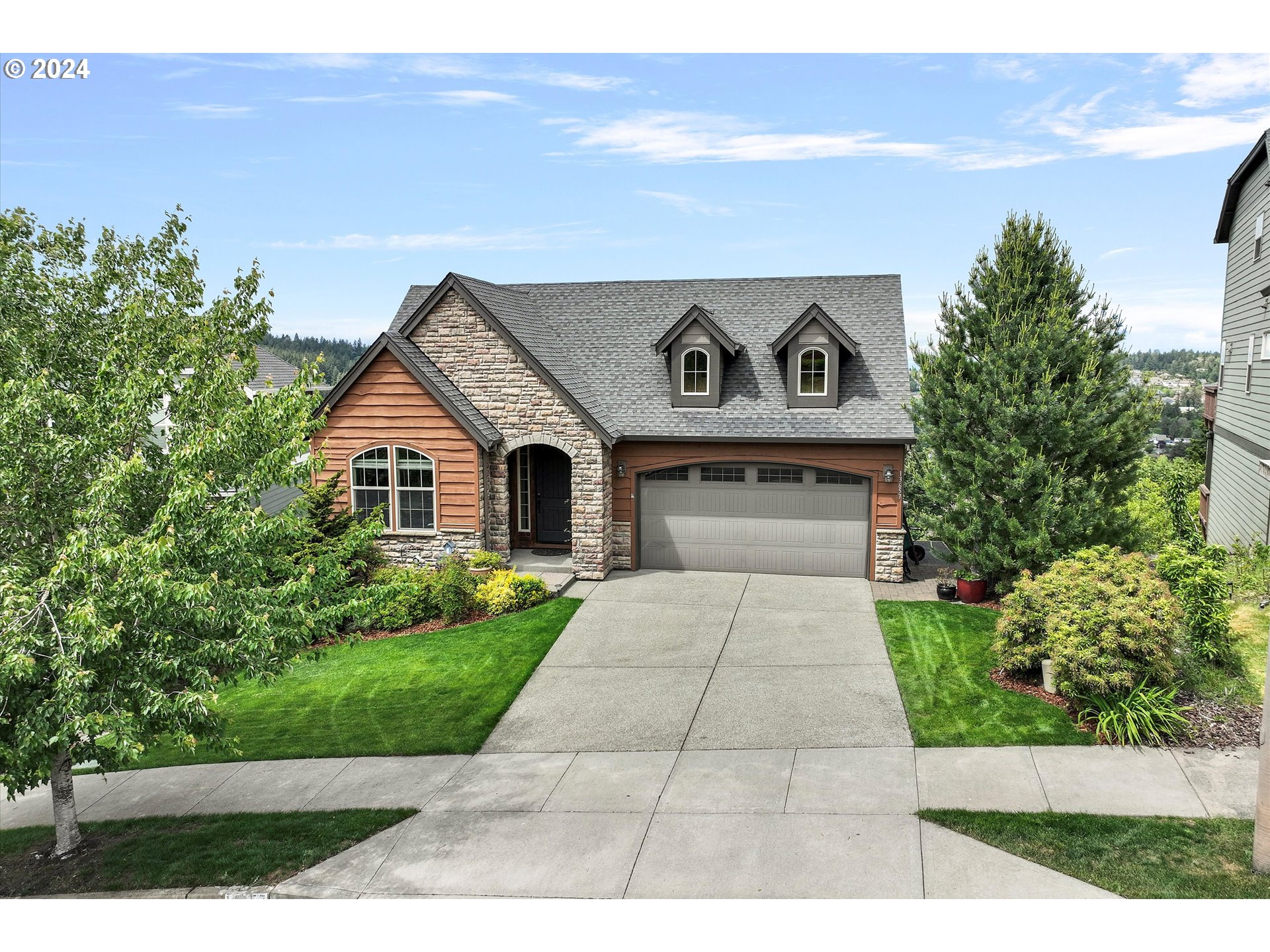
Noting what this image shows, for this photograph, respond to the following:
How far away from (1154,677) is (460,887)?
8971mm

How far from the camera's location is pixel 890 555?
19.2m

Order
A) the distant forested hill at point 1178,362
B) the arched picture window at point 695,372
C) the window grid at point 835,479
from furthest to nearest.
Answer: the distant forested hill at point 1178,362
the arched picture window at point 695,372
the window grid at point 835,479

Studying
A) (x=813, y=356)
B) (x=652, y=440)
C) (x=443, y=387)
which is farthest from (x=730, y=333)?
(x=443, y=387)

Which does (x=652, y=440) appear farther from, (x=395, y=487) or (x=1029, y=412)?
(x=1029, y=412)

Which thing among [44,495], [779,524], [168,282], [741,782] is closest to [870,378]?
[779,524]

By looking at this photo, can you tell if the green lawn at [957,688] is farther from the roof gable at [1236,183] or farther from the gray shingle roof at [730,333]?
the roof gable at [1236,183]

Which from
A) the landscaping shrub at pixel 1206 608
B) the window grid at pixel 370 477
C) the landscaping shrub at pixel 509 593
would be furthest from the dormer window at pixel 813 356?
the window grid at pixel 370 477

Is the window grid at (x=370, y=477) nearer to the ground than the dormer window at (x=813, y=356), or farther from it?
nearer to the ground

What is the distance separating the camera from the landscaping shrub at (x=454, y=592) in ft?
57.2

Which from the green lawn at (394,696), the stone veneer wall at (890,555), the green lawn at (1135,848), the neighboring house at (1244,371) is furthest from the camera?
the stone veneer wall at (890,555)

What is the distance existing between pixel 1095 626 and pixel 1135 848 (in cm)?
386

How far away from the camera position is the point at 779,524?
19766mm

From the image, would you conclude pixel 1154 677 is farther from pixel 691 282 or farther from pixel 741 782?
pixel 691 282

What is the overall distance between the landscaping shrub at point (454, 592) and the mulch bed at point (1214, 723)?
408 inches
